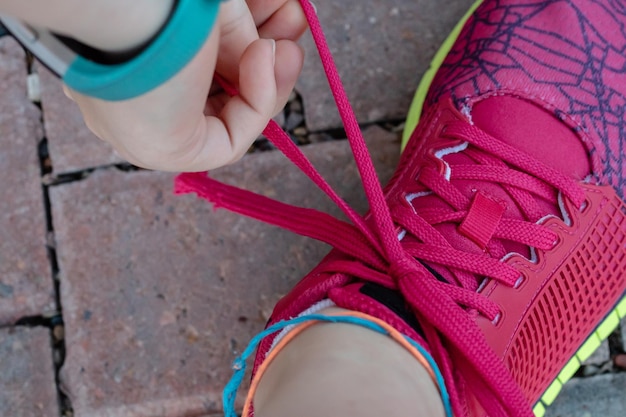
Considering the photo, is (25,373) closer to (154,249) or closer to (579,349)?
(154,249)

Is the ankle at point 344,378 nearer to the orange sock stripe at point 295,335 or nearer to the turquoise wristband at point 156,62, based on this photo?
the orange sock stripe at point 295,335

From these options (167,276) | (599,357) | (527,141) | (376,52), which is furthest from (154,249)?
(599,357)

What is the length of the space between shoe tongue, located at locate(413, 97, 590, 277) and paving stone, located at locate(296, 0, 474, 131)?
0.18m

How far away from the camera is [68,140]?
1.01 m

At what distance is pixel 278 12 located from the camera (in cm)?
65

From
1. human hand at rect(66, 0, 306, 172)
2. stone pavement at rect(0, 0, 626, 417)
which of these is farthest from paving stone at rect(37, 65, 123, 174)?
human hand at rect(66, 0, 306, 172)

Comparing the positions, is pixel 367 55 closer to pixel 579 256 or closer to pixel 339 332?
pixel 579 256

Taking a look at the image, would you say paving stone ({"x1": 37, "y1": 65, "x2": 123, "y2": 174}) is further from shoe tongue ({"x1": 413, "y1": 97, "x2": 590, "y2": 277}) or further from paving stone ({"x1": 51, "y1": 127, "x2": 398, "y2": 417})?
shoe tongue ({"x1": 413, "y1": 97, "x2": 590, "y2": 277})

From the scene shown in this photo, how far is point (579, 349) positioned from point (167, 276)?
26.0 inches

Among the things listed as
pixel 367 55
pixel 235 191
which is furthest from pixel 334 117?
pixel 235 191

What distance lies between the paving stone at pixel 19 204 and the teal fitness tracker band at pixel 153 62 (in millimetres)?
674

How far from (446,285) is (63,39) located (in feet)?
1.65

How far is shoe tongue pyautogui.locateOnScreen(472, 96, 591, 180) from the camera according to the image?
0.86 m

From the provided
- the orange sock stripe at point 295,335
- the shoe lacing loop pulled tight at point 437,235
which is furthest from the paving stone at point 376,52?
the orange sock stripe at point 295,335
